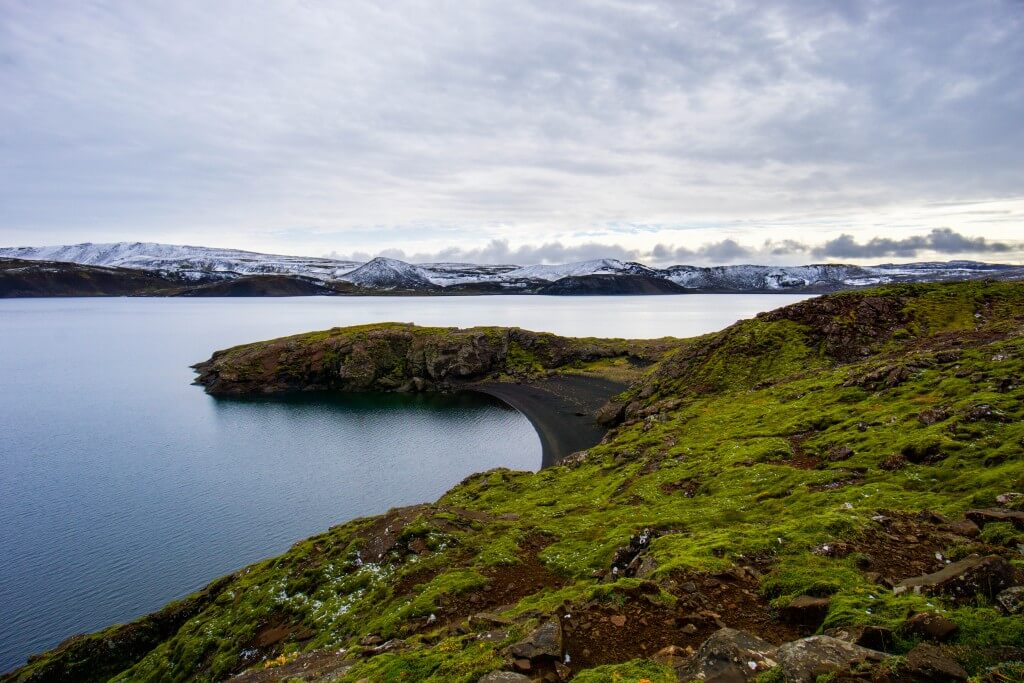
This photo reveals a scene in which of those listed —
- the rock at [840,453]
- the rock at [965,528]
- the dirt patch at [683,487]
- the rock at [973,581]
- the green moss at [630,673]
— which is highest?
the rock at [973,581]

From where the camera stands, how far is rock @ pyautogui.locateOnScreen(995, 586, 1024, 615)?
10.9 metres

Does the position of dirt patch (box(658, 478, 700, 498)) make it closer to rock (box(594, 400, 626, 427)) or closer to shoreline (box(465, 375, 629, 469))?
shoreline (box(465, 375, 629, 469))

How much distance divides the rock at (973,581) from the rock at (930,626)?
2081 mm

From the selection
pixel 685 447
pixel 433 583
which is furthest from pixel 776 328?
pixel 433 583

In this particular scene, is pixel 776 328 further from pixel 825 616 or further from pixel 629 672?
pixel 629 672

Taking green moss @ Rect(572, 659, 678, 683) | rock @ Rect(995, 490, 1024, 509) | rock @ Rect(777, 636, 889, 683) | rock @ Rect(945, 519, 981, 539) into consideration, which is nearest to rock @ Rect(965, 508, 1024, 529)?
rock @ Rect(945, 519, 981, 539)

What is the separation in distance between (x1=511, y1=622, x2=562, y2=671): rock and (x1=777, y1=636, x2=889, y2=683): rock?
5.43 meters

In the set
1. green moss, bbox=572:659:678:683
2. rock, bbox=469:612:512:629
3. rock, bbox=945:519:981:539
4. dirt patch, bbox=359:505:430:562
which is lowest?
dirt patch, bbox=359:505:430:562

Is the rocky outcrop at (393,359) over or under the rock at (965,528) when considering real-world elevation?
under

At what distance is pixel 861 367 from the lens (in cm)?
5216

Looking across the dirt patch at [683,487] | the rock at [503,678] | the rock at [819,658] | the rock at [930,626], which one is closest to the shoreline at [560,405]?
the dirt patch at [683,487]

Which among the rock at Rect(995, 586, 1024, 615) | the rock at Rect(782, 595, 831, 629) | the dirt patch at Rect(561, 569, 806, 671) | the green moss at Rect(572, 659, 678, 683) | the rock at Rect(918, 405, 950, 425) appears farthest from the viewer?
the rock at Rect(918, 405, 950, 425)

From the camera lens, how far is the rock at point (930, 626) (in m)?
10.5

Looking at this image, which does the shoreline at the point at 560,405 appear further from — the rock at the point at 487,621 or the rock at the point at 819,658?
the rock at the point at 819,658
